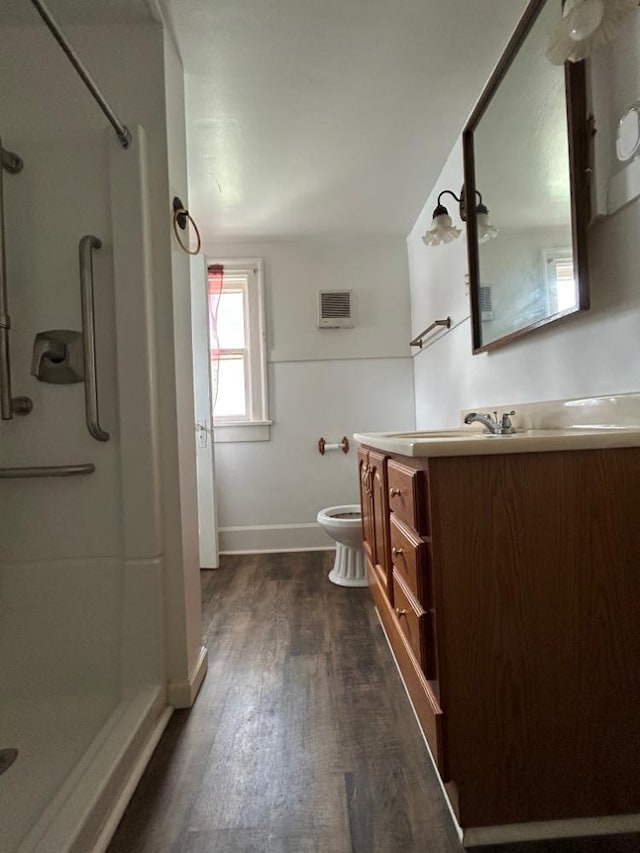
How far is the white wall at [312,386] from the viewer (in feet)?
9.75

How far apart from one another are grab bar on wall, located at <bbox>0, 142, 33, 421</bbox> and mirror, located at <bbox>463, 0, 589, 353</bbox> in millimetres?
1579

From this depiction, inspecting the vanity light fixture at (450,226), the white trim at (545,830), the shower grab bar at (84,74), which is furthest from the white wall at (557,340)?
the shower grab bar at (84,74)

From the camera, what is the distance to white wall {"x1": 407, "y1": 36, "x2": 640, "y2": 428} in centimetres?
101

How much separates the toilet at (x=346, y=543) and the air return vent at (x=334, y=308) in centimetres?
130

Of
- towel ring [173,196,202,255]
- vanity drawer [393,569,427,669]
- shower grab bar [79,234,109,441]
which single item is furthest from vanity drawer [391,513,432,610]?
towel ring [173,196,202,255]

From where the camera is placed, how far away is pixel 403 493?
3.42 ft

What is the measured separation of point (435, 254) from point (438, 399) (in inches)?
32.9

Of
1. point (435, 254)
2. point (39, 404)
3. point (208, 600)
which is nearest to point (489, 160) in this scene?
point (435, 254)

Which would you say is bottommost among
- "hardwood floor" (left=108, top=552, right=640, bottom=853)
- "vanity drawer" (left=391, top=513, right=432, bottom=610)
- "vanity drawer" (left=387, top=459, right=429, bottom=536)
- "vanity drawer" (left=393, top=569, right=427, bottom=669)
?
"hardwood floor" (left=108, top=552, right=640, bottom=853)

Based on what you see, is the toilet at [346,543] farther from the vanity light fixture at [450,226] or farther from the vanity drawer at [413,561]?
the vanity light fixture at [450,226]

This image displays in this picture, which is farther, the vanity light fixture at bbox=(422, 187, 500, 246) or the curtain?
the curtain

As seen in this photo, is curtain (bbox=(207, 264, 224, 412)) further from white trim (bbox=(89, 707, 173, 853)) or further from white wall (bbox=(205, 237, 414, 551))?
white trim (bbox=(89, 707, 173, 853))

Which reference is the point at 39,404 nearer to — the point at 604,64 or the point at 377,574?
the point at 377,574

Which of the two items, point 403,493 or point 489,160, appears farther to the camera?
point 489,160
